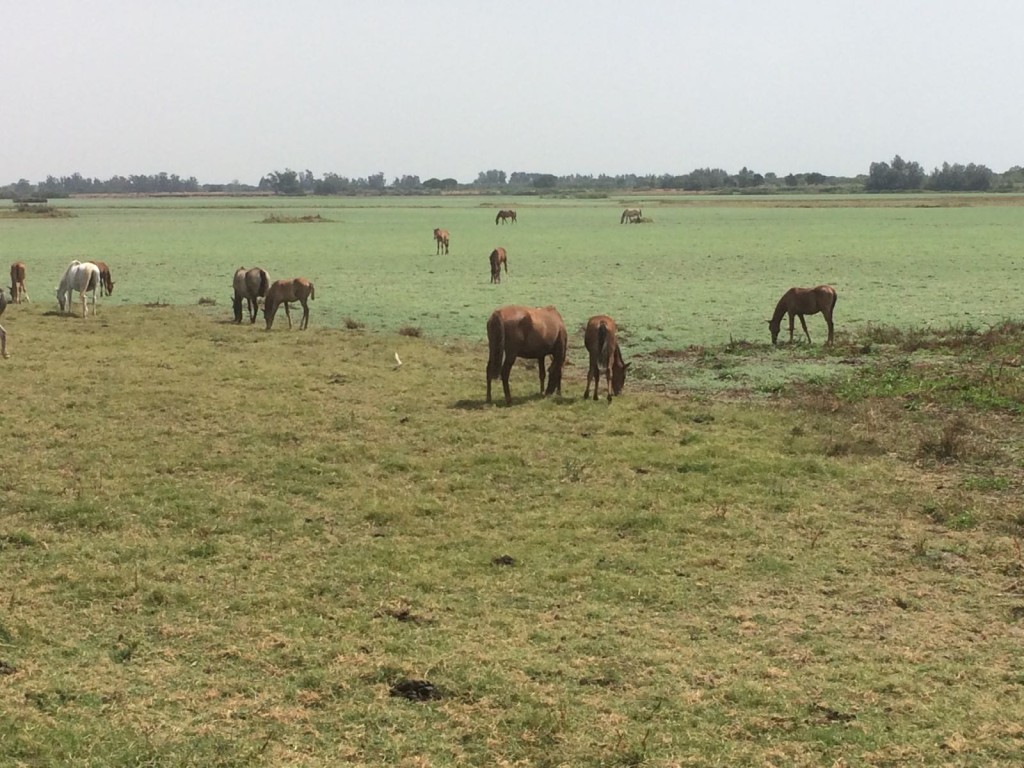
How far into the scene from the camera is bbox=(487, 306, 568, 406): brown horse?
1213 centimetres

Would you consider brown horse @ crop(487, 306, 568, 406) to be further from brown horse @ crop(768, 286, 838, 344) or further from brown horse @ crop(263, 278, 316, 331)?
brown horse @ crop(263, 278, 316, 331)

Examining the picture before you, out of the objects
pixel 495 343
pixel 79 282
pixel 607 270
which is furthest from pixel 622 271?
pixel 495 343

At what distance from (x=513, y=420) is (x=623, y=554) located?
4.46 meters

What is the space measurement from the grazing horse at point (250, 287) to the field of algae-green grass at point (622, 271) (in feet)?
4.95

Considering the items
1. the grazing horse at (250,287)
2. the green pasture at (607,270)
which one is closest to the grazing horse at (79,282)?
the green pasture at (607,270)

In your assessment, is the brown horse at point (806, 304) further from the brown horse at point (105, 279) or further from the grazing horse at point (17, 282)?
the grazing horse at point (17, 282)

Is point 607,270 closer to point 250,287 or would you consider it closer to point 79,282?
point 250,287

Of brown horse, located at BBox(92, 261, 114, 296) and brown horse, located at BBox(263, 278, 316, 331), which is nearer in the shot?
brown horse, located at BBox(263, 278, 316, 331)

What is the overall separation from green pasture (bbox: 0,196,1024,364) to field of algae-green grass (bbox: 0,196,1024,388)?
0.07 m

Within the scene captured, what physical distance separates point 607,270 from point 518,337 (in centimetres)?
1883

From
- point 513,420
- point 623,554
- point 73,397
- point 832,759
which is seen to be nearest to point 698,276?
point 513,420

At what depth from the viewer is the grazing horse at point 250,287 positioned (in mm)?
20203

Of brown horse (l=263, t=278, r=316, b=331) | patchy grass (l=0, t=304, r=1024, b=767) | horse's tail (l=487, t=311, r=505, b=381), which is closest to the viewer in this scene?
patchy grass (l=0, t=304, r=1024, b=767)

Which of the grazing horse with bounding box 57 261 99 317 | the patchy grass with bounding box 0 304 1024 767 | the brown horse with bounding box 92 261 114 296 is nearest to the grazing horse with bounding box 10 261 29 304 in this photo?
the brown horse with bounding box 92 261 114 296
